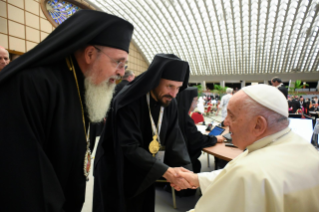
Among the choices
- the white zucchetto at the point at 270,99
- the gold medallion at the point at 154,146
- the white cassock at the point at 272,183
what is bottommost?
the gold medallion at the point at 154,146

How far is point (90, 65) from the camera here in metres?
1.27

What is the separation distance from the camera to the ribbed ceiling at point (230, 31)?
24281mm

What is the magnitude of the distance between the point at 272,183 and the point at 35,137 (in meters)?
1.17

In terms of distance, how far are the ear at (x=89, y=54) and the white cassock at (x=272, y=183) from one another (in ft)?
3.70

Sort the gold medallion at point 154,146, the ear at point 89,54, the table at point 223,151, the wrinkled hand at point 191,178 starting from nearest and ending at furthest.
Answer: the ear at point 89,54 < the wrinkled hand at point 191,178 < the gold medallion at point 154,146 < the table at point 223,151

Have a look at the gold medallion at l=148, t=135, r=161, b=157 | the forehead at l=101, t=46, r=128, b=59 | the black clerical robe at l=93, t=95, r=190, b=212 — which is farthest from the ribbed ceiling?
the forehead at l=101, t=46, r=128, b=59

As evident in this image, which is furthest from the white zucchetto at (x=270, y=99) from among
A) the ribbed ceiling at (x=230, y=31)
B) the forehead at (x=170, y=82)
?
the ribbed ceiling at (x=230, y=31)

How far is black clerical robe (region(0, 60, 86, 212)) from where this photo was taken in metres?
0.84

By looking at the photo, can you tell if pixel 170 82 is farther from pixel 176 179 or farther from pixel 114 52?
pixel 176 179

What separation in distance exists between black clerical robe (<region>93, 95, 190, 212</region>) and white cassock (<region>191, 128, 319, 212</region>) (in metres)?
0.90

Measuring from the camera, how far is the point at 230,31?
2970 cm

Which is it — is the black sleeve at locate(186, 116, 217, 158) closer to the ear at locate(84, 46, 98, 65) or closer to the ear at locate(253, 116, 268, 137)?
the ear at locate(253, 116, 268, 137)

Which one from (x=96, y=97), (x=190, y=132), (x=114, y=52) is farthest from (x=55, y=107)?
(x=190, y=132)

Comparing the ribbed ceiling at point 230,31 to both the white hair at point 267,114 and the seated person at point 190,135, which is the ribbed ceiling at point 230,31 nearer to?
the seated person at point 190,135
